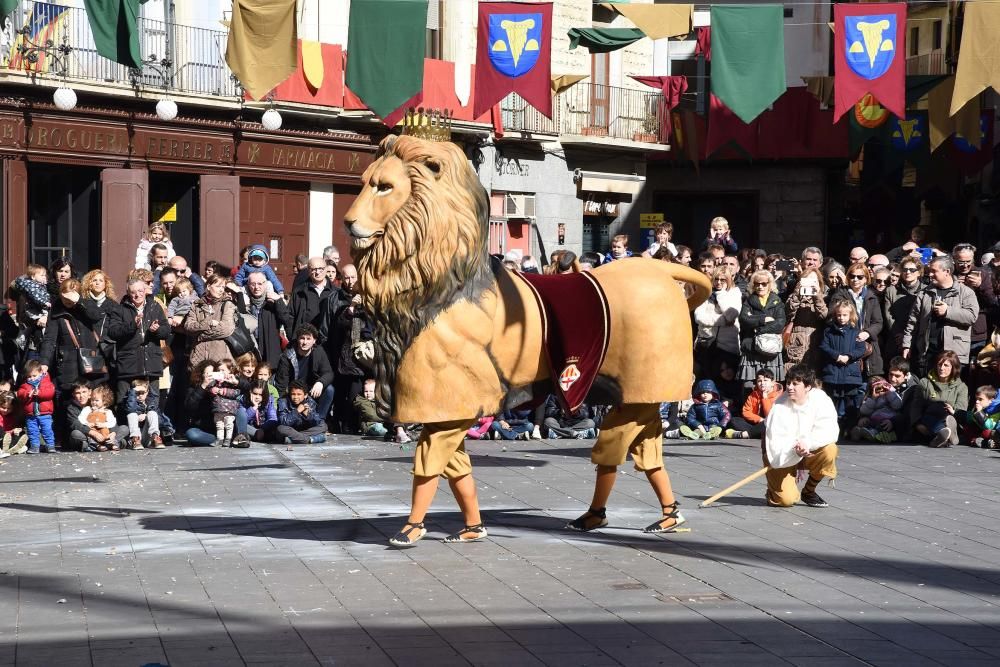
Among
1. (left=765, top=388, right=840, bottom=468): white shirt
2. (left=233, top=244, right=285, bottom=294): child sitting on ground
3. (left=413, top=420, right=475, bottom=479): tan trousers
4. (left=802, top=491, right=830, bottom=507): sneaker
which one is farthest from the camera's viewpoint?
(left=233, top=244, right=285, bottom=294): child sitting on ground

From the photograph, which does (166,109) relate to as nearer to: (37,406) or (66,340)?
(66,340)

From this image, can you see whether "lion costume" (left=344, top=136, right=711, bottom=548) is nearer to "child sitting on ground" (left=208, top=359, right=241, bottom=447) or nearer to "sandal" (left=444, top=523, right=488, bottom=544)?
"sandal" (left=444, top=523, right=488, bottom=544)

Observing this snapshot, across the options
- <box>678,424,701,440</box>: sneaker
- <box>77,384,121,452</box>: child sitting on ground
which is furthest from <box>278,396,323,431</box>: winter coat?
<box>678,424,701,440</box>: sneaker

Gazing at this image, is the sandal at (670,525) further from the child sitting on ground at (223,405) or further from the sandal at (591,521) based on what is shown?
the child sitting on ground at (223,405)

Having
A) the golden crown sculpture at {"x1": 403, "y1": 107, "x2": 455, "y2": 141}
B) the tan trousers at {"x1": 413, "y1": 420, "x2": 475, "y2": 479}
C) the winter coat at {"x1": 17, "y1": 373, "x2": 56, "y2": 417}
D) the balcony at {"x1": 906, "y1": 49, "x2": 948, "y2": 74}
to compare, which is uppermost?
the balcony at {"x1": 906, "y1": 49, "x2": 948, "y2": 74}

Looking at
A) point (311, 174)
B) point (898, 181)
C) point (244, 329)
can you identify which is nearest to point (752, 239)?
point (898, 181)

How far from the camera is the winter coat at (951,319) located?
1581 centimetres

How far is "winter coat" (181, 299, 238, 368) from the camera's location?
1573 centimetres

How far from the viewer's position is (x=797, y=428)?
11.0 metres

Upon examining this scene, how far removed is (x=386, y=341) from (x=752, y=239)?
1122 inches

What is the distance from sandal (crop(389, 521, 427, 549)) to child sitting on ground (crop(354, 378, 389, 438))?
264 inches

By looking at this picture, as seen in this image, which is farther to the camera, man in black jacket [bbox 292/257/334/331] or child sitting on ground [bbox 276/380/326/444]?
man in black jacket [bbox 292/257/334/331]

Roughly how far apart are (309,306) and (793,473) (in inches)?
284

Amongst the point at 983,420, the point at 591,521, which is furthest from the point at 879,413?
the point at 591,521
